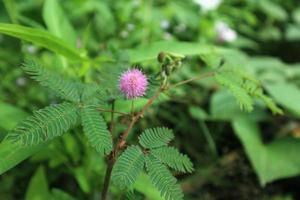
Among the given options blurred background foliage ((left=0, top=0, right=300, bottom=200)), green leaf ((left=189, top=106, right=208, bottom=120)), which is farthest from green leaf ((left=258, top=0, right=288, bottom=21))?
green leaf ((left=189, top=106, right=208, bottom=120))

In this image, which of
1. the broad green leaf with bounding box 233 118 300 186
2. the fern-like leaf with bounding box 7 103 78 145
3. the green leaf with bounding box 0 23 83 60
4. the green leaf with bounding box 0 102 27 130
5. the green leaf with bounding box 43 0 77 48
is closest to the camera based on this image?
the fern-like leaf with bounding box 7 103 78 145

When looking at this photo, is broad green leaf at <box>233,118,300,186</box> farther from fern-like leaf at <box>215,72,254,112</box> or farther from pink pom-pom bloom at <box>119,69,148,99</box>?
pink pom-pom bloom at <box>119,69,148,99</box>

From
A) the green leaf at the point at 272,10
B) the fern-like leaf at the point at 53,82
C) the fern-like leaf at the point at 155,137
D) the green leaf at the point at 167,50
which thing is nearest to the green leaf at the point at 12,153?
the fern-like leaf at the point at 53,82

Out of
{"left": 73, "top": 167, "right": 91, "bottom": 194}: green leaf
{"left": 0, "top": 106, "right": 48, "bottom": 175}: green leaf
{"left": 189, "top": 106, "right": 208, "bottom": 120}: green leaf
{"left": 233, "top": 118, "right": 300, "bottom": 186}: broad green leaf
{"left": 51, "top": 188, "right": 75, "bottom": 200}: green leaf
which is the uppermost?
{"left": 0, "top": 106, "right": 48, "bottom": 175}: green leaf

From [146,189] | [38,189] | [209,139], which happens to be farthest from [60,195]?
[209,139]

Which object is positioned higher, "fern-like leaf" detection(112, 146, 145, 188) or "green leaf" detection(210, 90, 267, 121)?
"fern-like leaf" detection(112, 146, 145, 188)

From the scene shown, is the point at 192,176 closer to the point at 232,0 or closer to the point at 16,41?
the point at 16,41

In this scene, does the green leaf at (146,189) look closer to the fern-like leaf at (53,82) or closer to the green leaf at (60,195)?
the green leaf at (60,195)
